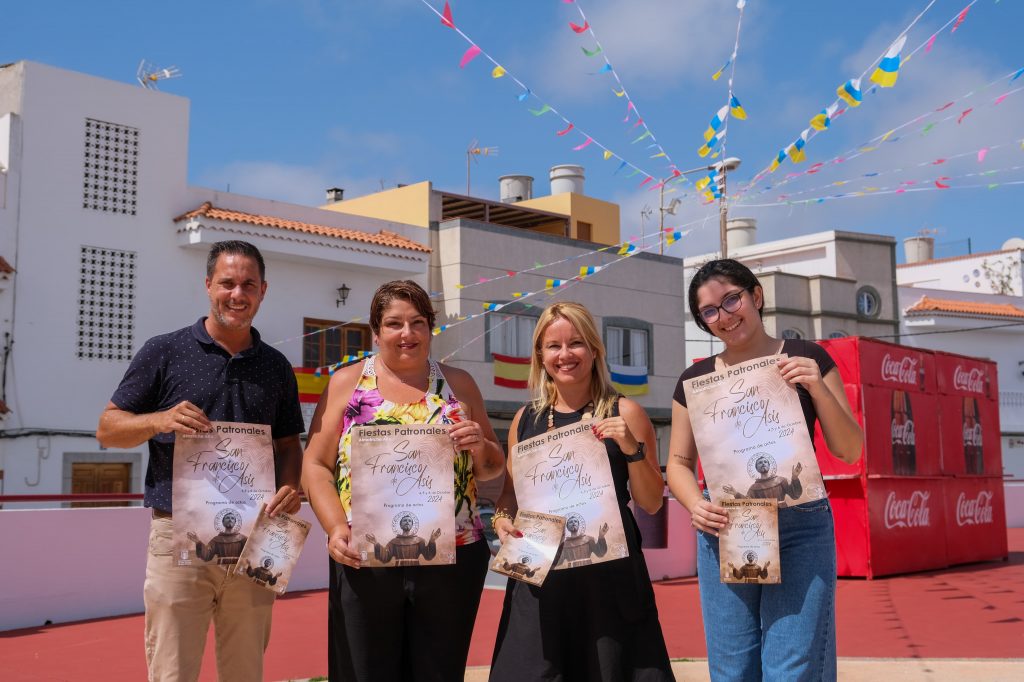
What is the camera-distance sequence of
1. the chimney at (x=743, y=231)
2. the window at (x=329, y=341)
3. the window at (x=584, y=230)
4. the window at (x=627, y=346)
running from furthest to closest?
1. the chimney at (x=743, y=231)
2. the window at (x=584, y=230)
3. the window at (x=627, y=346)
4. the window at (x=329, y=341)

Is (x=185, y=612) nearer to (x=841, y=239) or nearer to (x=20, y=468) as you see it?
(x=20, y=468)

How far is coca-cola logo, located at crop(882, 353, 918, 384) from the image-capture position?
44.4 feet

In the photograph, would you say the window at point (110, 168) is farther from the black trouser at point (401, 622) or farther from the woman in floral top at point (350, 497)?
the black trouser at point (401, 622)

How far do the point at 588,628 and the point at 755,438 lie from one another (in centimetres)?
83

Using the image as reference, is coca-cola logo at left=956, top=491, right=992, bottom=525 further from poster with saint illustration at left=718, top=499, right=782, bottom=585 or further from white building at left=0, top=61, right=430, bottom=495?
poster with saint illustration at left=718, top=499, right=782, bottom=585

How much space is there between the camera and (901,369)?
13836 millimetres

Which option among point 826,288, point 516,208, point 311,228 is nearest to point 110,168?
point 311,228

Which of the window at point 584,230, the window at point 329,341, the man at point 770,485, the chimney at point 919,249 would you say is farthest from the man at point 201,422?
the chimney at point 919,249

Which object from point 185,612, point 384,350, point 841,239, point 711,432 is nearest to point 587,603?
point 711,432

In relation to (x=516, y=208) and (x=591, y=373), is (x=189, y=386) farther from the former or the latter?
(x=516, y=208)

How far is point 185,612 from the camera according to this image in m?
3.56

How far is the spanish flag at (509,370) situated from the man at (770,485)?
19.8 meters

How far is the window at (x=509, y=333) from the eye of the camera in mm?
23344

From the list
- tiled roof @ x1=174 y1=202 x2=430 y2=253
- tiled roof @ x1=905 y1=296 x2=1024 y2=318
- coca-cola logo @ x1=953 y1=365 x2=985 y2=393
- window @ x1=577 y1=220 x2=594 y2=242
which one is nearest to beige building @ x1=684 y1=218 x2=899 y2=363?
tiled roof @ x1=905 y1=296 x2=1024 y2=318
